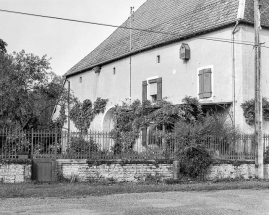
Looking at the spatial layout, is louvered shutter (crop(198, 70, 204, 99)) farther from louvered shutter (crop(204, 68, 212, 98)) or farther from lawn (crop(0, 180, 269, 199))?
lawn (crop(0, 180, 269, 199))

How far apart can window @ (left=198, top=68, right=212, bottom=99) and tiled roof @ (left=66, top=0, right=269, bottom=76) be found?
2143 mm

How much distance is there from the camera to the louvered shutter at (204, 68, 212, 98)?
2280cm

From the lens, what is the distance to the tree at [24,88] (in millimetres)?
19688

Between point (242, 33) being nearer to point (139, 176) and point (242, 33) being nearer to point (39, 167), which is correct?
point (139, 176)

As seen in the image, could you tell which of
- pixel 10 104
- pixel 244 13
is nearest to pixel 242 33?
pixel 244 13

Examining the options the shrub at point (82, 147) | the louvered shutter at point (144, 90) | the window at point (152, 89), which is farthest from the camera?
the louvered shutter at point (144, 90)

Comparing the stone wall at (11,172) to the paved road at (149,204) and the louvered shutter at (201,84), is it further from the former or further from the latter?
the louvered shutter at (201,84)

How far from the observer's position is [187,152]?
17.1m

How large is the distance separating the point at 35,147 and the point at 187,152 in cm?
564

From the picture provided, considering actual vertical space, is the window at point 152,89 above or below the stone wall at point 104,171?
above

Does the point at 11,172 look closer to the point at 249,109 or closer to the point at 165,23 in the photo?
the point at 249,109

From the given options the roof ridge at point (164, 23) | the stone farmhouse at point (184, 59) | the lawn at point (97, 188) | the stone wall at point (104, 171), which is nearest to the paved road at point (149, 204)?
the lawn at point (97, 188)

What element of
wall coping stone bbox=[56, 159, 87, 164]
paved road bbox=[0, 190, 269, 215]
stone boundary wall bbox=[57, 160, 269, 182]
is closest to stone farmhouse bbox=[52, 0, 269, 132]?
stone boundary wall bbox=[57, 160, 269, 182]

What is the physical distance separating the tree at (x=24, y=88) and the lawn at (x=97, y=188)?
5221 millimetres
